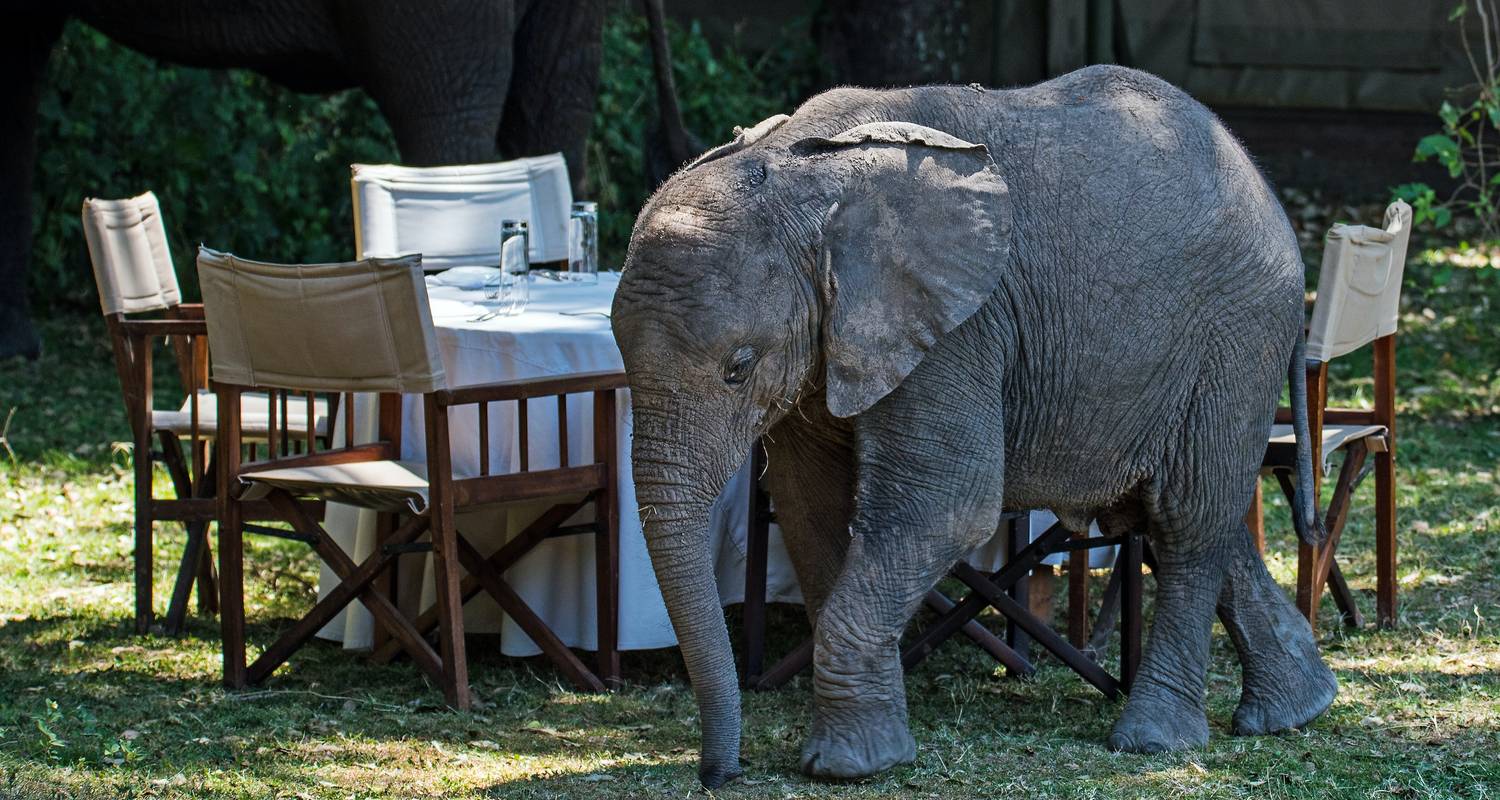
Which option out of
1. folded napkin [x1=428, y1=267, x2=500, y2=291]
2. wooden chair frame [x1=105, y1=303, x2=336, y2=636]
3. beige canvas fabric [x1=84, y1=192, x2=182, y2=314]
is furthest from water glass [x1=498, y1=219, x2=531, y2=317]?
beige canvas fabric [x1=84, y1=192, x2=182, y2=314]

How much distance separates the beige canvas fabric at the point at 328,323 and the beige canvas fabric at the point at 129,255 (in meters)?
1.08

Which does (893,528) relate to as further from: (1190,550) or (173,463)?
(173,463)

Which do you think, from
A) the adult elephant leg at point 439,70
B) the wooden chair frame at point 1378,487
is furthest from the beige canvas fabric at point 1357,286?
the adult elephant leg at point 439,70

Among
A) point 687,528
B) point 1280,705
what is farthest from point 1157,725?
point 687,528

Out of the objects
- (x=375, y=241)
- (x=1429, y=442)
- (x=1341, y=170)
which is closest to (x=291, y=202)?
(x=375, y=241)

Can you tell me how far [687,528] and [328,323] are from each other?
4.68 ft

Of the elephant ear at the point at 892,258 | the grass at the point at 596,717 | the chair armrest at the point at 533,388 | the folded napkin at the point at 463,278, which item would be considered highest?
the elephant ear at the point at 892,258

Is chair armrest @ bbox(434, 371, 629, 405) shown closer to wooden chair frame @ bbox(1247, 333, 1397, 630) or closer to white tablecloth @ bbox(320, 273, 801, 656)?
white tablecloth @ bbox(320, 273, 801, 656)

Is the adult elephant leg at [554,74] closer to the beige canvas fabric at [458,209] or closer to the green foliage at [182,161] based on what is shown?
the beige canvas fabric at [458,209]

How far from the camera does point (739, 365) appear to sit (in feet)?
13.8

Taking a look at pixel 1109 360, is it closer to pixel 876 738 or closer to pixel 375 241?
pixel 876 738

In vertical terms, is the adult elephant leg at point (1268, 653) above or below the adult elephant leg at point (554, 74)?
below

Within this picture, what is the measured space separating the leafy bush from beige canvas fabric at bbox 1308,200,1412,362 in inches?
265

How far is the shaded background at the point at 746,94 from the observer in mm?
11898
